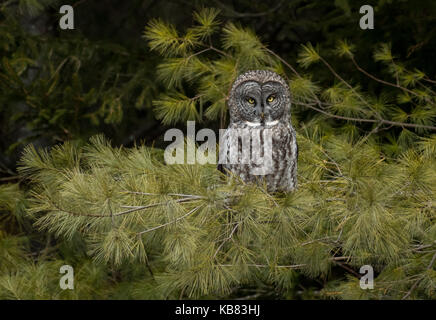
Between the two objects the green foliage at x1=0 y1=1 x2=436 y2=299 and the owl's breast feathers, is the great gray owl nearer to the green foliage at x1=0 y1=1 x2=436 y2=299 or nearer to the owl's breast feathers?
the owl's breast feathers

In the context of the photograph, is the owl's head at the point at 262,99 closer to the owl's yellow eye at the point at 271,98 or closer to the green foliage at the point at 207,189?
the owl's yellow eye at the point at 271,98

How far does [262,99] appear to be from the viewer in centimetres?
414

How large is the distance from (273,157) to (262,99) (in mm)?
375

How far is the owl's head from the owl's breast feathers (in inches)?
2.2

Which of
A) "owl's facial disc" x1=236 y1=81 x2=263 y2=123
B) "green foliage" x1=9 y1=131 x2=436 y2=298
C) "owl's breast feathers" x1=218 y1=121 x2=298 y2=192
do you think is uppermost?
"owl's facial disc" x1=236 y1=81 x2=263 y2=123

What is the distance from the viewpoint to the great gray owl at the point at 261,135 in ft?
13.3

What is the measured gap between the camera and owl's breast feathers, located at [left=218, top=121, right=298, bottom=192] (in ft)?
13.3

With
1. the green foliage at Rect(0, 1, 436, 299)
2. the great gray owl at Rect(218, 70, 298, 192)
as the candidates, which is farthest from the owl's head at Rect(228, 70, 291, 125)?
the green foliage at Rect(0, 1, 436, 299)

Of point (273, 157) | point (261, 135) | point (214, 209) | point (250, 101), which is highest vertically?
point (250, 101)

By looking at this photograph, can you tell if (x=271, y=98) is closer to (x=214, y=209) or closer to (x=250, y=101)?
(x=250, y=101)

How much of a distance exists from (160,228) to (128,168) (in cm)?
53

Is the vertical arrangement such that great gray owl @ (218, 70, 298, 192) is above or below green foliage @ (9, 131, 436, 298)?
above

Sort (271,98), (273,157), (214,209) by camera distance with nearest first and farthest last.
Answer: (214,209) → (273,157) → (271,98)

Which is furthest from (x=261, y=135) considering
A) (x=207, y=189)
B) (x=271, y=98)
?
(x=207, y=189)
